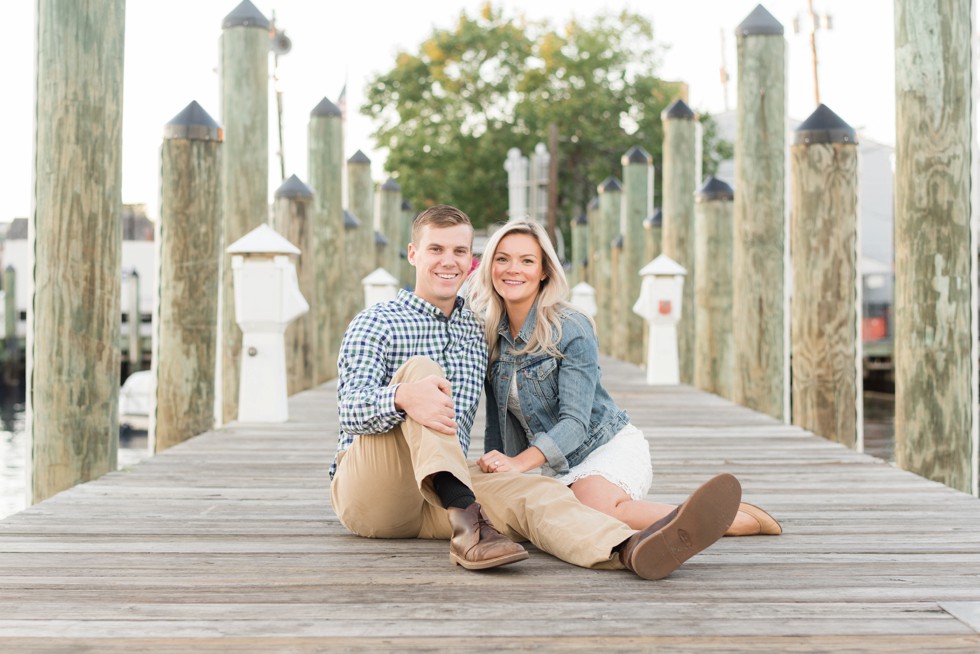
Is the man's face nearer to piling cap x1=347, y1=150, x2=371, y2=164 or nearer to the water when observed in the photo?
the water

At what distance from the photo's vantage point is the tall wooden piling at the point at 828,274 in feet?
22.5

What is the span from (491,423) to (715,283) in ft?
21.2

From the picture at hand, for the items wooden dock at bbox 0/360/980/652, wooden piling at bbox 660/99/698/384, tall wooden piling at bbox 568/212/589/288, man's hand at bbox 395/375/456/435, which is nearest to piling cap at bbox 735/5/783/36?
wooden piling at bbox 660/99/698/384

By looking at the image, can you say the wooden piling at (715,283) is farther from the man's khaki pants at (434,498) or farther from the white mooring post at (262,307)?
the man's khaki pants at (434,498)

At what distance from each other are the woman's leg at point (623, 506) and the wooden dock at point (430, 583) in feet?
0.17

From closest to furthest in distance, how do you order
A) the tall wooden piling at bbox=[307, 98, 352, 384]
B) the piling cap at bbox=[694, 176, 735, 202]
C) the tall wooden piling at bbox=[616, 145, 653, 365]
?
the piling cap at bbox=[694, 176, 735, 202] → the tall wooden piling at bbox=[307, 98, 352, 384] → the tall wooden piling at bbox=[616, 145, 653, 365]

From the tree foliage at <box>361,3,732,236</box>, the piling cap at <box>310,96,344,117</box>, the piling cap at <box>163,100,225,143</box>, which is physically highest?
the tree foliage at <box>361,3,732,236</box>

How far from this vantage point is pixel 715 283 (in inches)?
398

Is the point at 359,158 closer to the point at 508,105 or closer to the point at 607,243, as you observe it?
the point at 607,243

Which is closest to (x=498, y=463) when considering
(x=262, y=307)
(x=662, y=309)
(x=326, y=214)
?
(x=262, y=307)

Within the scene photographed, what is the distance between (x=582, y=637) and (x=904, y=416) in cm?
332

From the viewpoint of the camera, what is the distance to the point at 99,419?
521 centimetres

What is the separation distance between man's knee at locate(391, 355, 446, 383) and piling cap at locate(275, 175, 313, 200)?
6345mm

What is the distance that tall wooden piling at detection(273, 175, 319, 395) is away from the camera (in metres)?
9.51
